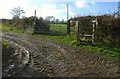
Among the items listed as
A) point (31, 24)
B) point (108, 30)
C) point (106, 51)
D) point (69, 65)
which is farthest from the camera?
point (31, 24)

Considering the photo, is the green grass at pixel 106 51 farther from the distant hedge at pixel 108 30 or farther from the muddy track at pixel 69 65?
the distant hedge at pixel 108 30

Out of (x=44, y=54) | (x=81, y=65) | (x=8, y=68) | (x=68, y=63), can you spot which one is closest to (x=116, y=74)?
(x=81, y=65)

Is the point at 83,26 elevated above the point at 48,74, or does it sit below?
above

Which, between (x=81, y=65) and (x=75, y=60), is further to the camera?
(x=75, y=60)

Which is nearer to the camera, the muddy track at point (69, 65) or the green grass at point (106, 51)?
the muddy track at point (69, 65)

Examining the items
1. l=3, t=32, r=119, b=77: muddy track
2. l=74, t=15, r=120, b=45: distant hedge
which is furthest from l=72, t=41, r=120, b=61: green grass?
l=74, t=15, r=120, b=45: distant hedge

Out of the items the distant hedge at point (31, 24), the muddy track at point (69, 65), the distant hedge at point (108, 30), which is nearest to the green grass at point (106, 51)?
the muddy track at point (69, 65)

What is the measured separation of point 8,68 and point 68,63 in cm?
316

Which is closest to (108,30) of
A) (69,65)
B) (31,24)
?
(69,65)

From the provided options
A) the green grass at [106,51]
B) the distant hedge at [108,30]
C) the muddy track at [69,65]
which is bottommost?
the muddy track at [69,65]

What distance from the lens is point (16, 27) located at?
4194 centimetres

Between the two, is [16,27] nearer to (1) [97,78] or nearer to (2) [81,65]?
(2) [81,65]

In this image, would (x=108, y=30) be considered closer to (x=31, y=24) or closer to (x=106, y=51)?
(x=106, y=51)

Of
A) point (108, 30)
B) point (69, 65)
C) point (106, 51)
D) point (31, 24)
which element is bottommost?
point (69, 65)
